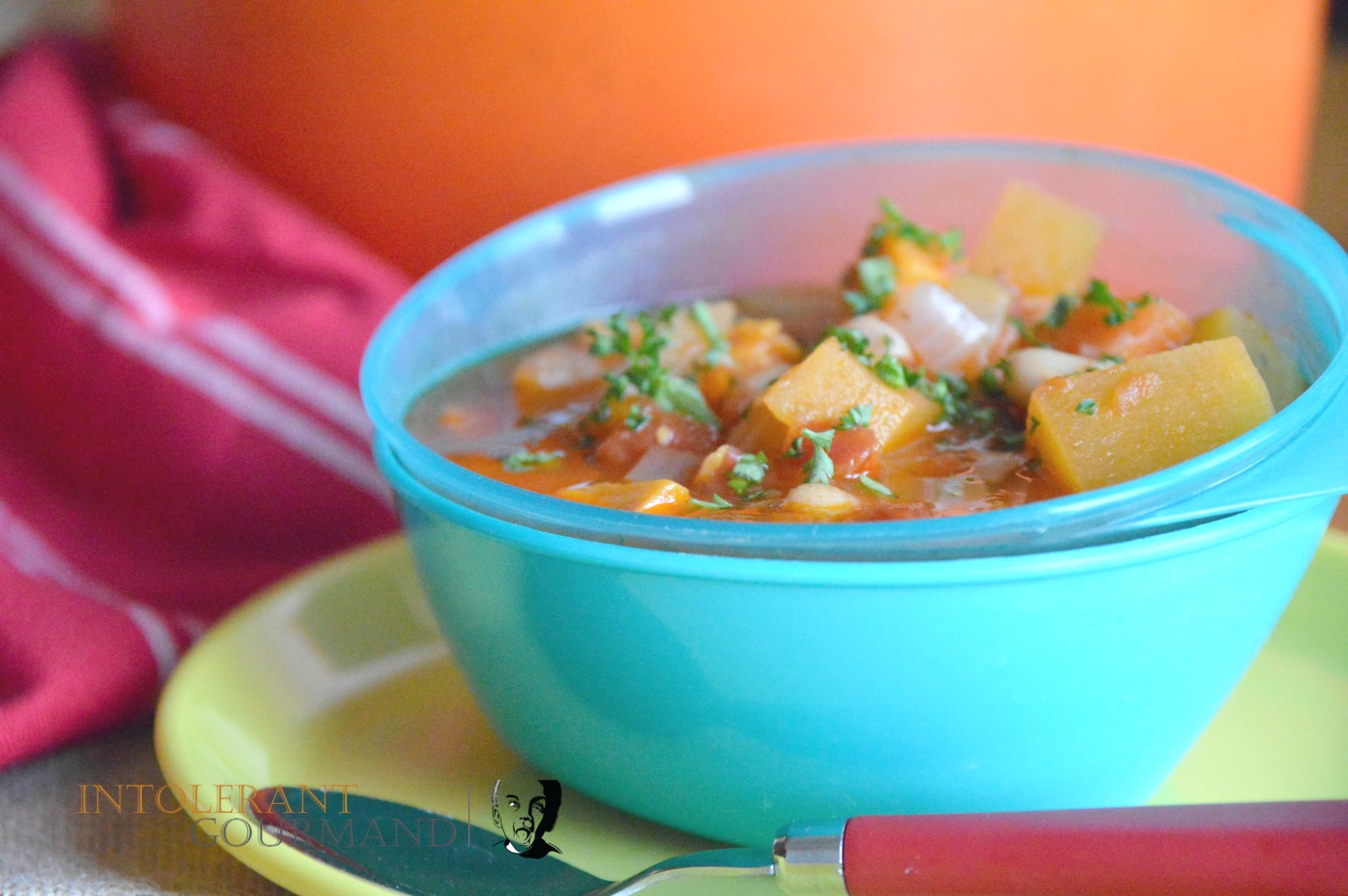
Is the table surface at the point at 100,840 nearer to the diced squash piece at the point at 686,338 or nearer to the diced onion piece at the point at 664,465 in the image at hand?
the diced onion piece at the point at 664,465

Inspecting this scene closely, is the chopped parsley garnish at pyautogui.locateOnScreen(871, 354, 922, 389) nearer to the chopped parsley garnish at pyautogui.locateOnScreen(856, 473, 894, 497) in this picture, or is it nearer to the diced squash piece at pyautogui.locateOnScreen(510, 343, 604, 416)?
the chopped parsley garnish at pyautogui.locateOnScreen(856, 473, 894, 497)

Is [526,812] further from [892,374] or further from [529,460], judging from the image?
[892,374]

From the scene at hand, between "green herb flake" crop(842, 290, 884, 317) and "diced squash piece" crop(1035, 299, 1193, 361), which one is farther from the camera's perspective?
"green herb flake" crop(842, 290, 884, 317)

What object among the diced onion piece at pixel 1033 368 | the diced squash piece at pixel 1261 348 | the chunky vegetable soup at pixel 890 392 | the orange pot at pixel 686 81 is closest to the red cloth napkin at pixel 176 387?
the orange pot at pixel 686 81

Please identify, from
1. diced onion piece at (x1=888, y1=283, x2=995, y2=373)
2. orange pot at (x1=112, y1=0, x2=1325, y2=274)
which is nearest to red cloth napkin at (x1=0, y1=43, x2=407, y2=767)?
orange pot at (x1=112, y1=0, x2=1325, y2=274)

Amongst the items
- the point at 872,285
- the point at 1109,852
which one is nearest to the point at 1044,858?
the point at 1109,852
